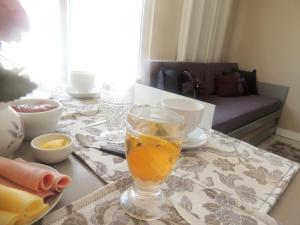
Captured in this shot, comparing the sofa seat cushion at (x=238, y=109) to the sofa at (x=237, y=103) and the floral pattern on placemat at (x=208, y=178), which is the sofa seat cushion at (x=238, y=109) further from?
the floral pattern on placemat at (x=208, y=178)

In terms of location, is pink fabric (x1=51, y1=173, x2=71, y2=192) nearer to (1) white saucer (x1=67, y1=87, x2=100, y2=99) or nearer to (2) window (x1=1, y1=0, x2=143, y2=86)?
(1) white saucer (x1=67, y1=87, x2=100, y2=99)

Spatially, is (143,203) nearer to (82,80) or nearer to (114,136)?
(114,136)

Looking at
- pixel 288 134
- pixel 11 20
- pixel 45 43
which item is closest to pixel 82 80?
pixel 11 20

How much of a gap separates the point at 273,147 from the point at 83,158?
9.09 feet

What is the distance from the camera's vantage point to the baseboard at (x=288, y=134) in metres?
3.16

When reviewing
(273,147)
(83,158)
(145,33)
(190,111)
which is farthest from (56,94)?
(273,147)

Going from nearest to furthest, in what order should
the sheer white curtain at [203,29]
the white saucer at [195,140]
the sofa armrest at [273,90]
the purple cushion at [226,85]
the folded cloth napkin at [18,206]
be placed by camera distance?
the folded cloth napkin at [18,206] → the white saucer at [195,140] → the sheer white curtain at [203,29] → the purple cushion at [226,85] → the sofa armrest at [273,90]

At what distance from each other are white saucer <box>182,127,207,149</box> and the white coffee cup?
1.71 ft

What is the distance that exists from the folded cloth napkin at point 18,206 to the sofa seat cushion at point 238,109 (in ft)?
5.57

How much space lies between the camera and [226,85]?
2.87 meters

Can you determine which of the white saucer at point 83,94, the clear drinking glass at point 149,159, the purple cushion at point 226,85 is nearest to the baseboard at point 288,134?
the purple cushion at point 226,85

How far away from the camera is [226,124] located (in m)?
2.07

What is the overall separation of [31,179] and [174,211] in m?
0.26

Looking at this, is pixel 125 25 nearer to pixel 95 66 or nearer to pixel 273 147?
pixel 95 66
